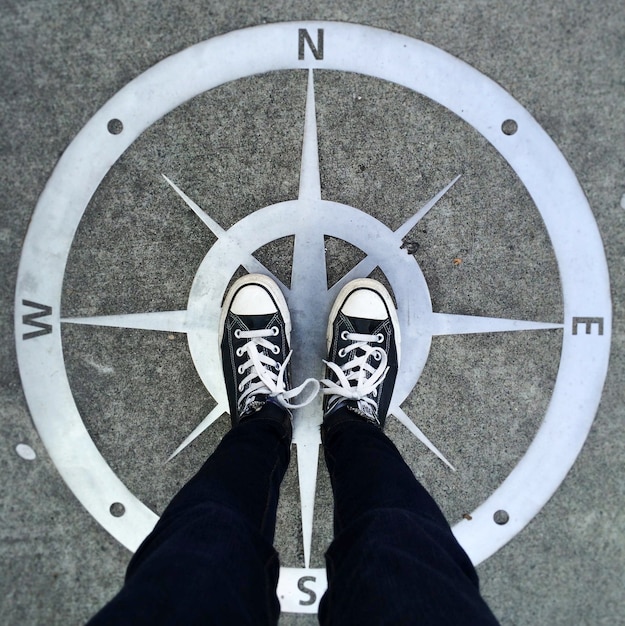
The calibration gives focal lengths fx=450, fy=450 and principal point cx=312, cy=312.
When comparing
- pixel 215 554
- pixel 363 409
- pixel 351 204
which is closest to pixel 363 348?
pixel 363 409

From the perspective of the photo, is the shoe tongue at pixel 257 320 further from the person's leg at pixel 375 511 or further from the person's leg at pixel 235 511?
the person's leg at pixel 375 511

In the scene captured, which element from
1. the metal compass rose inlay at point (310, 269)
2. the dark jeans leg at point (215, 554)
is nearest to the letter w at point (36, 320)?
the metal compass rose inlay at point (310, 269)

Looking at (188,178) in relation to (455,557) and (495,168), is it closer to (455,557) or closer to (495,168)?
(495,168)

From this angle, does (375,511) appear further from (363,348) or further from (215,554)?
(363,348)

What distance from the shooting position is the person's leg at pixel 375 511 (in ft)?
3.57

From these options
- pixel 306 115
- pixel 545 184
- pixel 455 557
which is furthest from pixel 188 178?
pixel 455 557

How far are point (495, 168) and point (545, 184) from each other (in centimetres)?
24

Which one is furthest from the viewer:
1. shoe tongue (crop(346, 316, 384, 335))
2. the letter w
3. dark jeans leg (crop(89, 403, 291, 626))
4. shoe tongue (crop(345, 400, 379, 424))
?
the letter w

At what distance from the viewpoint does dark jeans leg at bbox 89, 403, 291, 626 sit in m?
1.02

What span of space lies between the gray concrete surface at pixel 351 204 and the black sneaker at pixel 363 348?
17 cm

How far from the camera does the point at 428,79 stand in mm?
1995

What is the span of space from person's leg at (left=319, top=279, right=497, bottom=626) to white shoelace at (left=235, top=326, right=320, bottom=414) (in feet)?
0.60

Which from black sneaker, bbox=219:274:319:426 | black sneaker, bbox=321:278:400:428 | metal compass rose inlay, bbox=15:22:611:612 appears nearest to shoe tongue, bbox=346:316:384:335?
black sneaker, bbox=321:278:400:428

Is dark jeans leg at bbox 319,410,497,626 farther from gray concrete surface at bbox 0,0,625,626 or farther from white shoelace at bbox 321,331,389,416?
gray concrete surface at bbox 0,0,625,626
